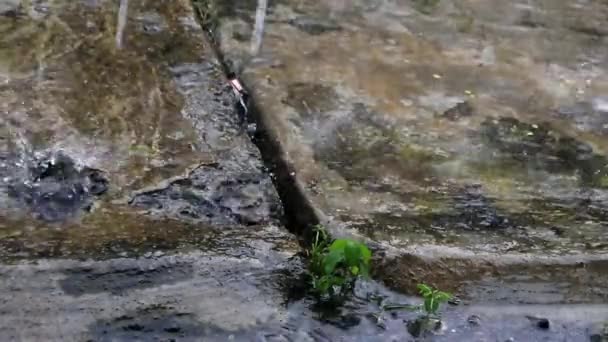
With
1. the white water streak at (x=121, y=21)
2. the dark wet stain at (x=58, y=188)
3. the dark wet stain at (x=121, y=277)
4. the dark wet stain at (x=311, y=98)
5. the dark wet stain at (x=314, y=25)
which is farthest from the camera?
the dark wet stain at (x=314, y=25)

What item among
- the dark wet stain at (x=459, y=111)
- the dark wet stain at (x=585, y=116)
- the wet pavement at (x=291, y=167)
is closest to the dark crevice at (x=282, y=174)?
the wet pavement at (x=291, y=167)

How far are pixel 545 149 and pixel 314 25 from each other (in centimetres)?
81

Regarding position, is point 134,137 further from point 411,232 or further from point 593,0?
point 593,0

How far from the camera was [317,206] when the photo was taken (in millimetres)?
1861

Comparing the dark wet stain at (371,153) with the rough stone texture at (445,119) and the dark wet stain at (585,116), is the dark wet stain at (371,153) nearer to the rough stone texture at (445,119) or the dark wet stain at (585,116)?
Result: the rough stone texture at (445,119)

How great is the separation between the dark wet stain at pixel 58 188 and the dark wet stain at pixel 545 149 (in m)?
0.96

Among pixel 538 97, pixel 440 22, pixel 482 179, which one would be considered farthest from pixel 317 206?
pixel 440 22

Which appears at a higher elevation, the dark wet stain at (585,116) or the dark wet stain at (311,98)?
the dark wet stain at (585,116)

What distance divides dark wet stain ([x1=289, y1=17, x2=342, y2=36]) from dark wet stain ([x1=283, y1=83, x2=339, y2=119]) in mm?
317

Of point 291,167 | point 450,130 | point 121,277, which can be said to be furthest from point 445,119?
point 121,277

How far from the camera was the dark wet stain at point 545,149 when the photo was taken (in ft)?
6.91

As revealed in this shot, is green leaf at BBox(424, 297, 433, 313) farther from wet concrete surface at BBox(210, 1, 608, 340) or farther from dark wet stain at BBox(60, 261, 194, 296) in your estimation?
dark wet stain at BBox(60, 261, 194, 296)

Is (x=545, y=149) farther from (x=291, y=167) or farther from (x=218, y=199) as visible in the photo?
(x=218, y=199)

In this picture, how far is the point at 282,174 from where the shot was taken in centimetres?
198
